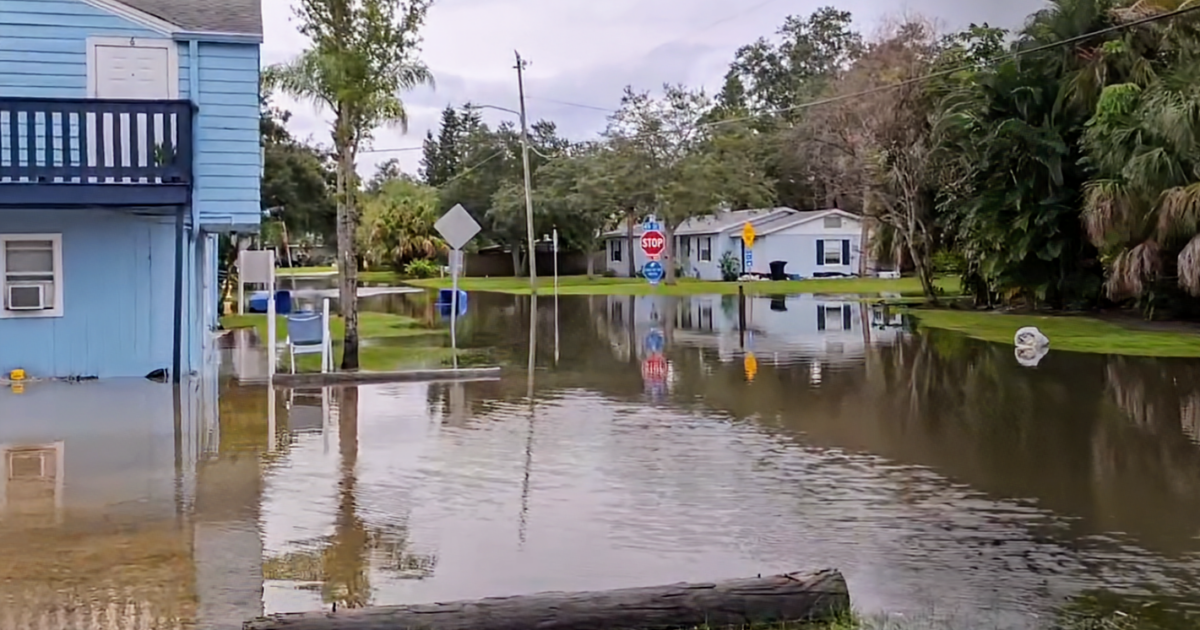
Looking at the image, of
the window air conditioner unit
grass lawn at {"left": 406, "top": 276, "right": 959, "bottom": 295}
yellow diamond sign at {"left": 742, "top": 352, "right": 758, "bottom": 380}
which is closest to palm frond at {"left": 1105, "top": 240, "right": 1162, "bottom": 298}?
yellow diamond sign at {"left": 742, "top": 352, "right": 758, "bottom": 380}

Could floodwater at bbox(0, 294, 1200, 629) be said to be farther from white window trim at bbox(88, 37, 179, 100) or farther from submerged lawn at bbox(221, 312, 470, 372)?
white window trim at bbox(88, 37, 179, 100)

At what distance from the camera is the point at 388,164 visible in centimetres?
10362

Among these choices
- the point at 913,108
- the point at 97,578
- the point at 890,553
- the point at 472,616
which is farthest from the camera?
the point at 913,108

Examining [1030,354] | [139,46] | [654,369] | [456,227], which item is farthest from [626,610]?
[456,227]

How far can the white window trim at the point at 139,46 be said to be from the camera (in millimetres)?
16609

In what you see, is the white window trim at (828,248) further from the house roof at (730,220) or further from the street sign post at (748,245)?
the street sign post at (748,245)

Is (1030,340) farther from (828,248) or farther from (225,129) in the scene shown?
(828,248)

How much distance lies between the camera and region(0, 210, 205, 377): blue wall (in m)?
16.3

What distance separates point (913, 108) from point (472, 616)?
31581 mm

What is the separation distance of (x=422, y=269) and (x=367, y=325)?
41924 mm

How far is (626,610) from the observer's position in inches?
231

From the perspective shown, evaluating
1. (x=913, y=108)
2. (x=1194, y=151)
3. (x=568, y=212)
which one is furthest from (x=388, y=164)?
(x=1194, y=151)

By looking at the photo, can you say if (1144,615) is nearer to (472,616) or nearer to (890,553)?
(890,553)

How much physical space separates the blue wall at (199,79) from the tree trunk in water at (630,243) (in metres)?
41.2
